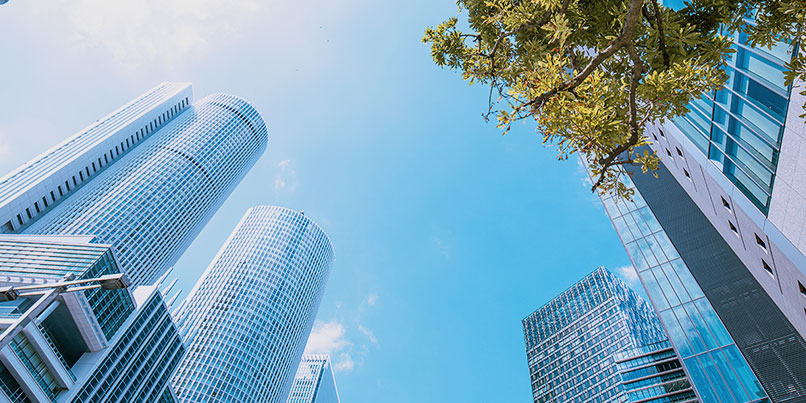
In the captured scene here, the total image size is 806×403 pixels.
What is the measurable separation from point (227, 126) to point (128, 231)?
171 feet

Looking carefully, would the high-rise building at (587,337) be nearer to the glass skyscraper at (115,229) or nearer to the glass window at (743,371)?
the glass window at (743,371)

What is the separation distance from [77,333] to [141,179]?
210 ft

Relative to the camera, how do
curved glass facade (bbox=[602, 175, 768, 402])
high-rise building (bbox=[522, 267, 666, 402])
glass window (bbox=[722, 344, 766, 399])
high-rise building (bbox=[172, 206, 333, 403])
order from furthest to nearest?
high-rise building (bbox=[172, 206, 333, 403])
high-rise building (bbox=[522, 267, 666, 402])
curved glass facade (bbox=[602, 175, 768, 402])
glass window (bbox=[722, 344, 766, 399])

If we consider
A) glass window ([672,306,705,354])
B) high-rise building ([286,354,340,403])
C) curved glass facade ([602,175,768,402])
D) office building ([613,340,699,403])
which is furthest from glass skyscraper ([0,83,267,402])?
office building ([613,340,699,403])

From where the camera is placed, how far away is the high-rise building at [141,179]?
79.6m

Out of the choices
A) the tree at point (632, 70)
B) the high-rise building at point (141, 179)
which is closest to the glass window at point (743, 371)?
the tree at point (632, 70)

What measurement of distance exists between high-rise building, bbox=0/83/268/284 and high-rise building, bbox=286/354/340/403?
231 ft

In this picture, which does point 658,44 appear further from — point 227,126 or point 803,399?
point 227,126

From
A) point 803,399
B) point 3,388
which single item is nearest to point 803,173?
point 803,399

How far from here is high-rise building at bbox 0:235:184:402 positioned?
3406cm

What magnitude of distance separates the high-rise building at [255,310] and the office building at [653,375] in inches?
3060

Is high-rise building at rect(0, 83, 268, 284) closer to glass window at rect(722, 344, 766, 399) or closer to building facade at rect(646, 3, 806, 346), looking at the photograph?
building facade at rect(646, 3, 806, 346)

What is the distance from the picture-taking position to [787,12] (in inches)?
176

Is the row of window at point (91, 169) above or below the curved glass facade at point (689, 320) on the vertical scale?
above
